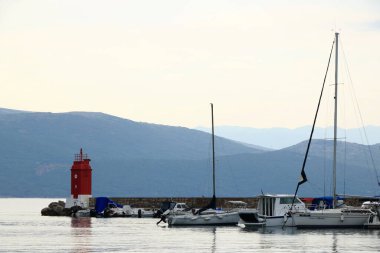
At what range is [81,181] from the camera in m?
113

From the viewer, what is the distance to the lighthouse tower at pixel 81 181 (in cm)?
11275

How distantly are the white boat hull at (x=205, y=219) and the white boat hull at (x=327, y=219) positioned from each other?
32.2 feet

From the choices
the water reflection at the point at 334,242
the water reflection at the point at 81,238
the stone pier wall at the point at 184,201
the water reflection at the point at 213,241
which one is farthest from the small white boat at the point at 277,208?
the stone pier wall at the point at 184,201

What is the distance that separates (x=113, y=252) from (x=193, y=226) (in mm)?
28161

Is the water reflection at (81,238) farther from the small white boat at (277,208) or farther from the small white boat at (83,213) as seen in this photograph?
the small white boat at (83,213)

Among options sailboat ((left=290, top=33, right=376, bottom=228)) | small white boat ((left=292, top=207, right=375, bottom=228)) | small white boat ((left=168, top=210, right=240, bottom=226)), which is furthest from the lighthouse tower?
small white boat ((left=292, top=207, right=375, bottom=228))

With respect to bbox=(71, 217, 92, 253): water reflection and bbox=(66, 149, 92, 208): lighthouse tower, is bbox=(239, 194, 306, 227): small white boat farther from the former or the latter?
bbox=(66, 149, 92, 208): lighthouse tower

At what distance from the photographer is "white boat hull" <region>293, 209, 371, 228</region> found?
72375 millimetres

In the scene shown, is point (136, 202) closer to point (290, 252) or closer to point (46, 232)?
point (46, 232)

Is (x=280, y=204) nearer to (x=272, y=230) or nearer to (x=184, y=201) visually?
(x=272, y=230)

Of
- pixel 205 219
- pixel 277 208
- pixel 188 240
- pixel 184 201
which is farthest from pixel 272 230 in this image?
pixel 184 201

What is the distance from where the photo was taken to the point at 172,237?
66.4m

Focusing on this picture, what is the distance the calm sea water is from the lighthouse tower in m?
33.5

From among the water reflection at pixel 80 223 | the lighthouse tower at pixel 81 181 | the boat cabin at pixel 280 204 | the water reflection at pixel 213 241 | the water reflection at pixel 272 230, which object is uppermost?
the lighthouse tower at pixel 81 181
